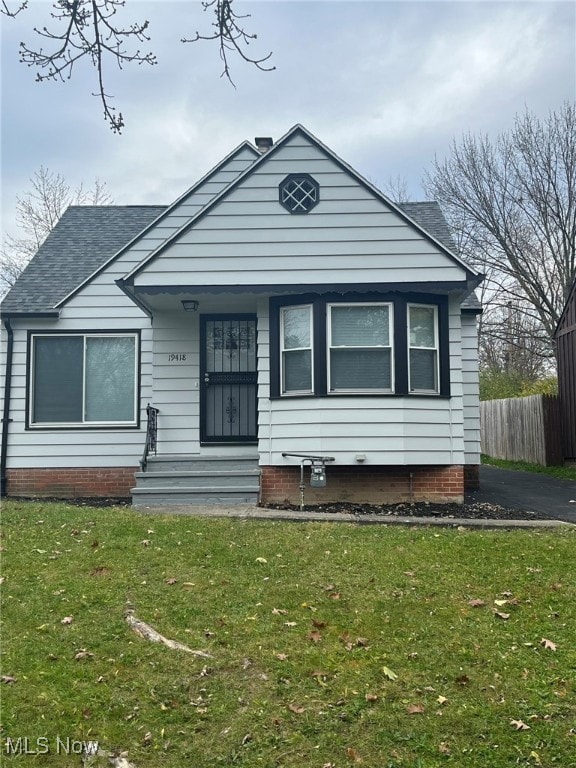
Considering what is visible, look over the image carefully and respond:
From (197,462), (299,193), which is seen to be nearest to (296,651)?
(197,462)

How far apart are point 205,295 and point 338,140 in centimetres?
920

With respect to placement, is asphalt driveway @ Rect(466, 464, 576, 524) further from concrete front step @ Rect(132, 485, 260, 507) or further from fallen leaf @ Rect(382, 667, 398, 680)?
fallen leaf @ Rect(382, 667, 398, 680)

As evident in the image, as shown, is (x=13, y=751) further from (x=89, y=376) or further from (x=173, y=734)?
(x=89, y=376)

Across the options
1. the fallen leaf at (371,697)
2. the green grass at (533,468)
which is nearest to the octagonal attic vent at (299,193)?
the fallen leaf at (371,697)

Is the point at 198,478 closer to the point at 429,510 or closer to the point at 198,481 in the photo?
the point at 198,481

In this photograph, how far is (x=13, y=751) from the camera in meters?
3.25

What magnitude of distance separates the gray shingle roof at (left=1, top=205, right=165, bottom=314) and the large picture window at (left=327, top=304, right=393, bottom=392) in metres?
5.16

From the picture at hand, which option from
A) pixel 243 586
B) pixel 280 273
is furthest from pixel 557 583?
pixel 280 273

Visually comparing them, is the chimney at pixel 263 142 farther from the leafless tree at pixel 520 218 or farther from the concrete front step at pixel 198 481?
the leafless tree at pixel 520 218

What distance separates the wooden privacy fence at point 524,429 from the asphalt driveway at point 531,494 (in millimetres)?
1957

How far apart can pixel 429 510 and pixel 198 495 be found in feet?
11.0

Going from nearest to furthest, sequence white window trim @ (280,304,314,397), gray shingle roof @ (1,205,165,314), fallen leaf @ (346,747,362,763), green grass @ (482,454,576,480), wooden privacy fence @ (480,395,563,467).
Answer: fallen leaf @ (346,747,362,763)
white window trim @ (280,304,314,397)
gray shingle roof @ (1,205,165,314)
green grass @ (482,454,576,480)
wooden privacy fence @ (480,395,563,467)

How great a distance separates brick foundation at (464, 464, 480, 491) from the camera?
1188 centimetres

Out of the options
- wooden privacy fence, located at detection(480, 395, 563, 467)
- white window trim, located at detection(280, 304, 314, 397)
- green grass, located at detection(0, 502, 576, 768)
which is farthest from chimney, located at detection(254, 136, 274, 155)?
wooden privacy fence, located at detection(480, 395, 563, 467)
